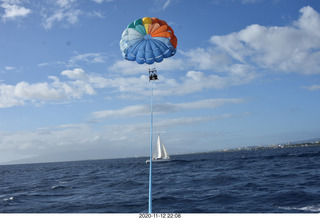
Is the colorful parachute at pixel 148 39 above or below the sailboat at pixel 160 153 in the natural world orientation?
above

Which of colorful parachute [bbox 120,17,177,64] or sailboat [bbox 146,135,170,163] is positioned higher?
colorful parachute [bbox 120,17,177,64]

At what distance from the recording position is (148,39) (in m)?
20.8

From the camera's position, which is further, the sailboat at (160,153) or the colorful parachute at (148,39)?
the sailboat at (160,153)

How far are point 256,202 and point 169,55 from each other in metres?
14.1

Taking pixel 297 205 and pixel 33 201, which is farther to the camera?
pixel 33 201

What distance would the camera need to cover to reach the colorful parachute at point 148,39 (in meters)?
20.4

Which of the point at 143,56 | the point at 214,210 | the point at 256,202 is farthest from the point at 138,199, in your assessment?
the point at 143,56

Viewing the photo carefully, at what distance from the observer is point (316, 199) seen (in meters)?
19.8

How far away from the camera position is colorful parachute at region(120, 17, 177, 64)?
20.4 m

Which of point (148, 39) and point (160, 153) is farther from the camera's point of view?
point (160, 153)

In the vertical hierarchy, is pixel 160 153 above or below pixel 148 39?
below

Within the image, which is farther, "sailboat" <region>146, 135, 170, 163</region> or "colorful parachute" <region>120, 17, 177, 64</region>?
"sailboat" <region>146, 135, 170, 163</region>
